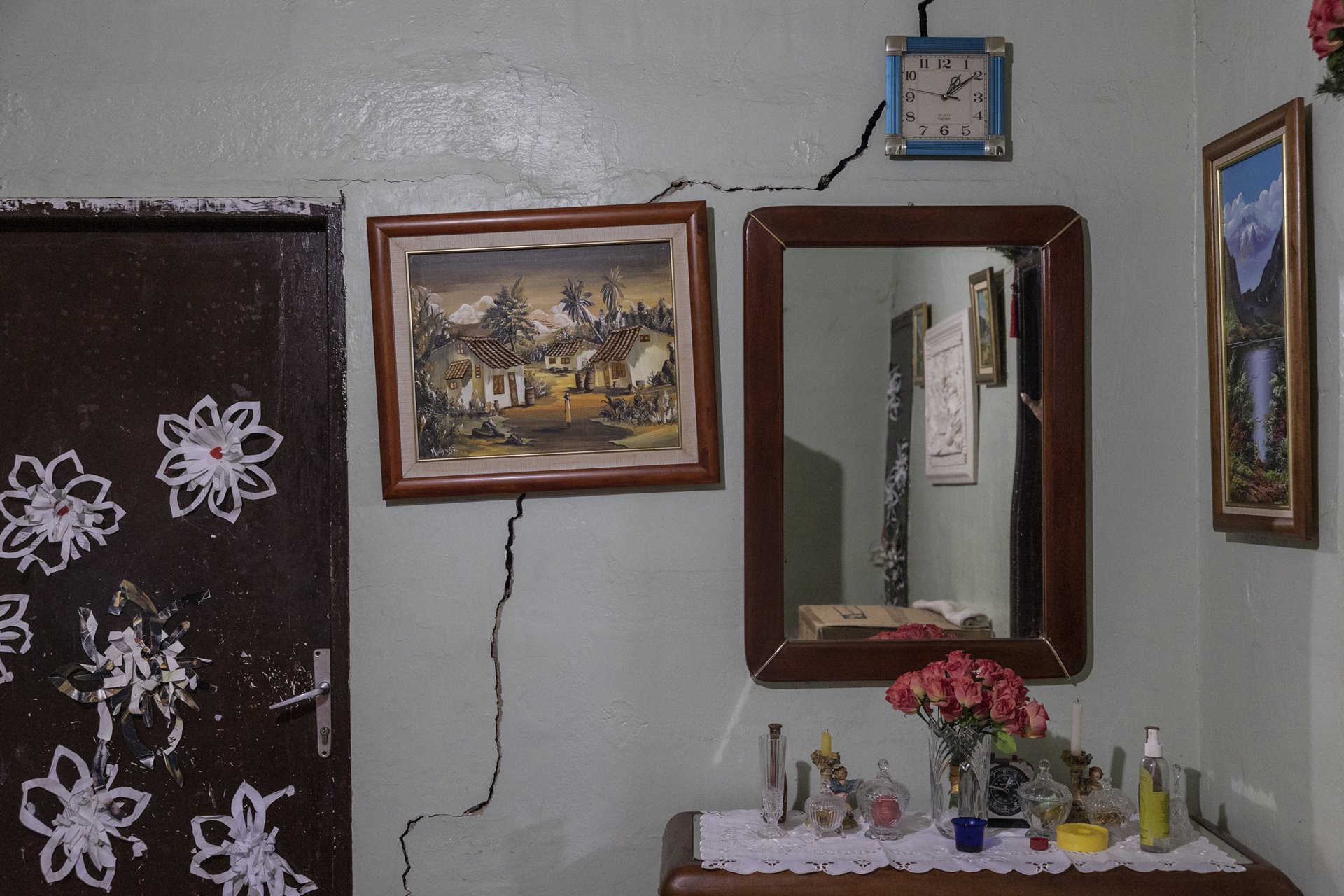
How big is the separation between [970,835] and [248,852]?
1.50 meters

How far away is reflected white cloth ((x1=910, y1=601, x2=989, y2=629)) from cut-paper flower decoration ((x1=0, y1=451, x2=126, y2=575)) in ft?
5.65

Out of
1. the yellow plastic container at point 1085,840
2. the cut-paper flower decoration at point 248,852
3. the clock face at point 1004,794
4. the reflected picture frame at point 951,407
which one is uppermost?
the reflected picture frame at point 951,407

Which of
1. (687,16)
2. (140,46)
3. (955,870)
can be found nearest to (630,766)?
(955,870)

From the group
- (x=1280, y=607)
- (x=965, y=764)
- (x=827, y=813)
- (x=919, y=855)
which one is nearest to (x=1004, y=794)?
(x=965, y=764)

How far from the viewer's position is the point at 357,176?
212cm

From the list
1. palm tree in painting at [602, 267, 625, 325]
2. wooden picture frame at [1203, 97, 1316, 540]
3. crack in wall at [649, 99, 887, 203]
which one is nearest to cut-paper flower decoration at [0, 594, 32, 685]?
palm tree in painting at [602, 267, 625, 325]

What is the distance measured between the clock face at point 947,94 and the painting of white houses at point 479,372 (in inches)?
38.1

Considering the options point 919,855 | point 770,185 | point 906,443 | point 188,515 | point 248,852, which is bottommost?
point 248,852

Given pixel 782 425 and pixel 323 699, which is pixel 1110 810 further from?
pixel 323 699

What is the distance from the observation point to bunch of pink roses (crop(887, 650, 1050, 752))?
1.82m

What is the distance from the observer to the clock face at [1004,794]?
1940 millimetres

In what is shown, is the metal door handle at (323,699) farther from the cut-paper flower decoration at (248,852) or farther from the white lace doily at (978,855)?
the white lace doily at (978,855)

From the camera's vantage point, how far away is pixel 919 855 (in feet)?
5.91

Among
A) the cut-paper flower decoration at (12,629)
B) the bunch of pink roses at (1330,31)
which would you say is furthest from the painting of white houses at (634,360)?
the cut-paper flower decoration at (12,629)
